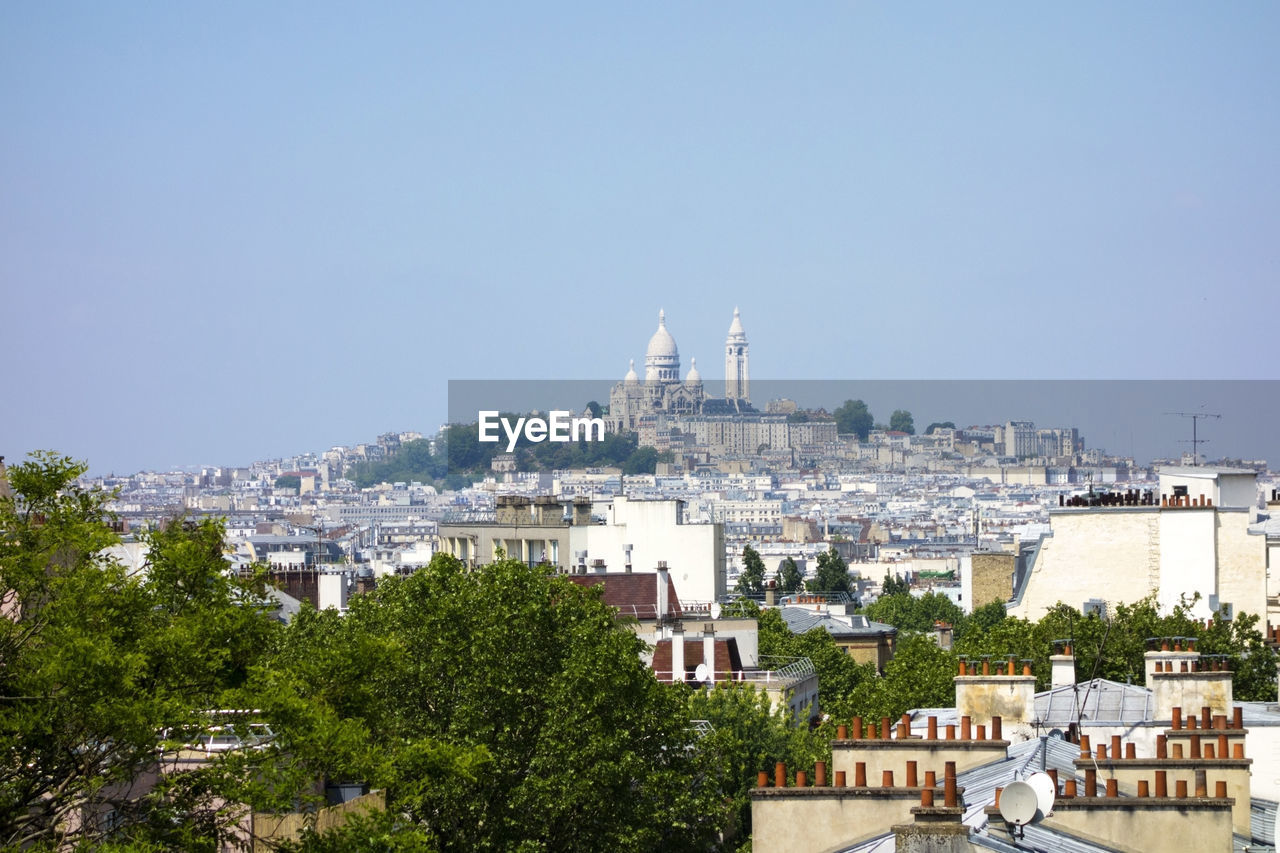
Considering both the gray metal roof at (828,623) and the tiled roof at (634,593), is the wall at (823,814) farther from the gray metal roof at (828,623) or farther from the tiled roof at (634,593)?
the gray metal roof at (828,623)

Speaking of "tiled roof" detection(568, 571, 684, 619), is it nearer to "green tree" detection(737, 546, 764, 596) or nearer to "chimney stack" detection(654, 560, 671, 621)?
"chimney stack" detection(654, 560, 671, 621)

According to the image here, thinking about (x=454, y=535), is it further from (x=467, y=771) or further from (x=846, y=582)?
(x=467, y=771)

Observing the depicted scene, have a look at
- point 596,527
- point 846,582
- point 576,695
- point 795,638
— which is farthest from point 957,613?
point 576,695

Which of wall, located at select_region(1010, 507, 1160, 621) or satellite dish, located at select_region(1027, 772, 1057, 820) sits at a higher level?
satellite dish, located at select_region(1027, 772, 1057, 820)

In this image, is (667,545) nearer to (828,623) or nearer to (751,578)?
(828,623)

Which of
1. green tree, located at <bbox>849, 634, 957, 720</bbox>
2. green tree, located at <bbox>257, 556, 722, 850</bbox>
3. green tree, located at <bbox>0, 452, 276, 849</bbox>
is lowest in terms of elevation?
green tree, located at <bbox>849, 634, 957, 720</bbox>

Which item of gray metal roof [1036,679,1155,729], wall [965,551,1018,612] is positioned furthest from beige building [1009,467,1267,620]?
wall [965,551,1018,612]

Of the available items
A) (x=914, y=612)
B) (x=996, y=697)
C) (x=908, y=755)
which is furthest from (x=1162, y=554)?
(x=914, y=612)
